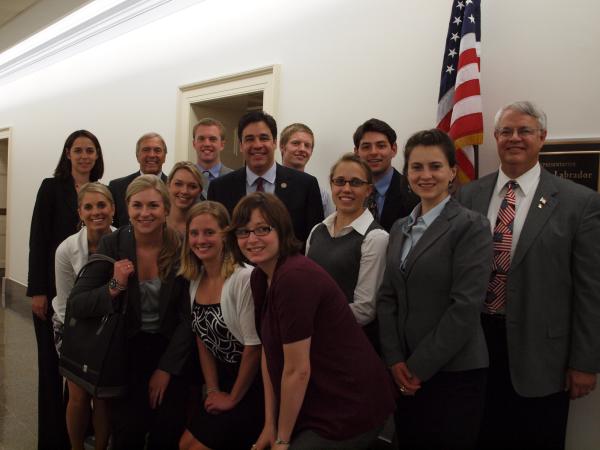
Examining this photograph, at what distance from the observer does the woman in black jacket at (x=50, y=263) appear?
3.12 m

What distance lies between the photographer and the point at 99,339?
2396 millimetres

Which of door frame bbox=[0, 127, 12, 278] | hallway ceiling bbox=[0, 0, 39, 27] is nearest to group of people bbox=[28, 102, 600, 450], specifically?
hallway ceiling bbox=[0, 0, 39, 27]

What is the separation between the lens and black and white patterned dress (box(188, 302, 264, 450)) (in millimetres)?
2334

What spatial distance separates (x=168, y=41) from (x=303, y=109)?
2343 millimetres

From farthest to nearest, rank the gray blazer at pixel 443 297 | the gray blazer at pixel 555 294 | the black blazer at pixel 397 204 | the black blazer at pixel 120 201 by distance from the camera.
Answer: the black blazer at pixel 120 201 < the black blazer at pixel 397 204 < the gray blazer at pixel 555 294 < the gray blazer at pixel 443 297

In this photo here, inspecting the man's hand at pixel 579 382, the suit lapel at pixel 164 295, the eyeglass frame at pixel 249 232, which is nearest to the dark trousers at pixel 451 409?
the man's hand at pixel 579 382

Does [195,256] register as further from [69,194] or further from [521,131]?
[521,131]

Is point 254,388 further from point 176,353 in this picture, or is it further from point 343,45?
point 343,45

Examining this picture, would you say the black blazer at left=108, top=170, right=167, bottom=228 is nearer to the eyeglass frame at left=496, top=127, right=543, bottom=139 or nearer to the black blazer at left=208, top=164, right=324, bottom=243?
the black blazer at left=208, top=164, right=324, bottom=243

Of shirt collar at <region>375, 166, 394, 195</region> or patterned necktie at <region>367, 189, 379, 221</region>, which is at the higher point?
shirt collar at <region>375, 166, 394, 195</region>

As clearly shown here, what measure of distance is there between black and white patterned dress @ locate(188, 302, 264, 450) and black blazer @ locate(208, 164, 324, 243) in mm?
830

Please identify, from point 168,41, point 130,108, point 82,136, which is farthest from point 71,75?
point 82,136

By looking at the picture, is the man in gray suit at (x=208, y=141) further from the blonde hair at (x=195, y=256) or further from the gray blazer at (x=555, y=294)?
the gray blazer at (x=555, y=294)

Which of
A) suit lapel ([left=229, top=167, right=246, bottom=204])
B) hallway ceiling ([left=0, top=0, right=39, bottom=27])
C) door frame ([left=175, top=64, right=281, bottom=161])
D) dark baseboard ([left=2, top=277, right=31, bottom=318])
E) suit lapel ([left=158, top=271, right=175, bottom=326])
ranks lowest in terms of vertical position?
dark baseboard ([left=2, top=277, right=31, bottom=318])
